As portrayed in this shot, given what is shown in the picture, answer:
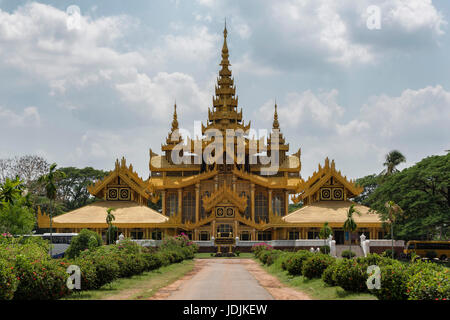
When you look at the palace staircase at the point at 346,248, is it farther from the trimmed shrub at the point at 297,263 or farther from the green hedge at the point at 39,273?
the green hedge at the point at 39,273

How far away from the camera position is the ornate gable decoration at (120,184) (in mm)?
63000

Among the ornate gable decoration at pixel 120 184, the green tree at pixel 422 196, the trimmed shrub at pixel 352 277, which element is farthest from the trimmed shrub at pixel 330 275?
the ornate gable decoration at pixel 120 184

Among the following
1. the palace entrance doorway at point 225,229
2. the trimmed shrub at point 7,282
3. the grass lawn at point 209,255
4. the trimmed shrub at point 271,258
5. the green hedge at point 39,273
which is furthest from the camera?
the palace entrance doorway at point 225,229

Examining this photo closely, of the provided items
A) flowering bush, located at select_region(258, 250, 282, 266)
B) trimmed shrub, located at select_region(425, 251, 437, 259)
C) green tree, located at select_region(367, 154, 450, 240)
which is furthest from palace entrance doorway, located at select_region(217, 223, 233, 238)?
green tree, located at select_region(367, 154, 450, 240)

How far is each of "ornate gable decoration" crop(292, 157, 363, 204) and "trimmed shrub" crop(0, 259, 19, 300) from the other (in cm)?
4886

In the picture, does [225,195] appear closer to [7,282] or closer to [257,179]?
[257,179]

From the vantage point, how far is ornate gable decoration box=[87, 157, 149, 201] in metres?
63.0

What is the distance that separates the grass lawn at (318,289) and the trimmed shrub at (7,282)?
10213 millimetres

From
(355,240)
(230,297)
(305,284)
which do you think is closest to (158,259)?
(305,284)

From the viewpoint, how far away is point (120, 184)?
6350 centimetres

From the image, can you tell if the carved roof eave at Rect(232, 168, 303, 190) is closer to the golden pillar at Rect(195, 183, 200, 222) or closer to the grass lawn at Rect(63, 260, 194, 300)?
the golden pillar at Rect(195, 183, 200, 222)

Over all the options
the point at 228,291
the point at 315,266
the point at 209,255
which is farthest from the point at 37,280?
the point at 209,255
